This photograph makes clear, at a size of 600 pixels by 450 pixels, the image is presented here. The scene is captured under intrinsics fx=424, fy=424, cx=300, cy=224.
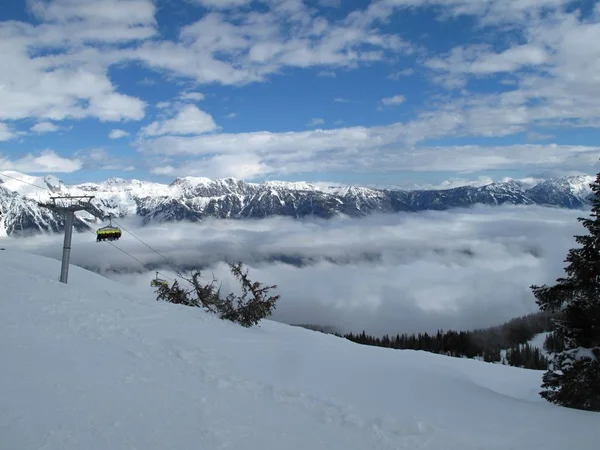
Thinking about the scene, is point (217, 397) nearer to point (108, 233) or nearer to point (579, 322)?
point (579, 322)

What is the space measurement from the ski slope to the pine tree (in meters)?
1.71

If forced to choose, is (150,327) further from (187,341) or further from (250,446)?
(250,446)

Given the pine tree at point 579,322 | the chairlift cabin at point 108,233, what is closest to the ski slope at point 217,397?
the pine tree at point 579,322

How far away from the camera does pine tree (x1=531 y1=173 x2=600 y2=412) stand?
44.8 ft

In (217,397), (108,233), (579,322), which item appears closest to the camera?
(217,397)

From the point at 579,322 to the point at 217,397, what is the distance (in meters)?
12.5

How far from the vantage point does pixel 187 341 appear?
16.4m

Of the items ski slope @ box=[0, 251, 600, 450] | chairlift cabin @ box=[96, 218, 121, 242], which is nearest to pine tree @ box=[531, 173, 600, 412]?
ski slope @ box=[0, 251, 600, 450]

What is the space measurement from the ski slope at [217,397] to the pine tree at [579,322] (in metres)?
1.71

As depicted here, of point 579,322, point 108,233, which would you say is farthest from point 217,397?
point 108,233

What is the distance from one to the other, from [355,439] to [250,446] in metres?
2.43

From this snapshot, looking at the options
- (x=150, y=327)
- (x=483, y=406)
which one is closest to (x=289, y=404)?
(x=483, y=406)

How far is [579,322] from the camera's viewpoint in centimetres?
1471

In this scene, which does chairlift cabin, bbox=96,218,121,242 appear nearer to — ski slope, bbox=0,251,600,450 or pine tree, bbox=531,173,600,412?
ski slope, bbox=0,251,600,450
